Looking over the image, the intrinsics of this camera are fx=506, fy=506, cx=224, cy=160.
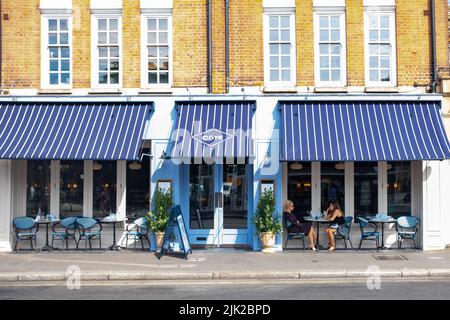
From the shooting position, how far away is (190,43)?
14.3 m

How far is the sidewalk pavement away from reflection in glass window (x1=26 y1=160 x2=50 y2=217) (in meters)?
1.37

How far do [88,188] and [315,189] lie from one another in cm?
640

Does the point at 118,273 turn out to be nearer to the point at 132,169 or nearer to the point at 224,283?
the point at 224,283

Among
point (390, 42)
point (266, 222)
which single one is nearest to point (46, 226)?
point (266, 222)

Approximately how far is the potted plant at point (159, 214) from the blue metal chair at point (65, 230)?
2159mm

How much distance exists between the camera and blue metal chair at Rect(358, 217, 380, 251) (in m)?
13.7

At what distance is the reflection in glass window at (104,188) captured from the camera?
1434 cm

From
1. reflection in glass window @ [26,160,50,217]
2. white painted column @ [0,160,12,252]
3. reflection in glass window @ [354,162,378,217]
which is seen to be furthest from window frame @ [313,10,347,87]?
white painted column @ [0,160,12,252]

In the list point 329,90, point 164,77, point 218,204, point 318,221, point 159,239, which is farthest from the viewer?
point 164,77

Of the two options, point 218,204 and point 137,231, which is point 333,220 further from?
point 137,231

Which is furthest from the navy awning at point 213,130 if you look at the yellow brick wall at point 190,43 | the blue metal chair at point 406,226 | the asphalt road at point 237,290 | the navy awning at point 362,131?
the blue metal chair at point 406,226

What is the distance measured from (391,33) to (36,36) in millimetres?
10014

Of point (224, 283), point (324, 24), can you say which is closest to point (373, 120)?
point (324, 24)

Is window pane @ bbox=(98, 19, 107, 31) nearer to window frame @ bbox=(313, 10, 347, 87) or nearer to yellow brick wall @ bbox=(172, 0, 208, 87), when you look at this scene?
yellow brick wall @ bbox=(172, 0, 208, 87)
